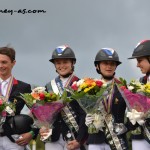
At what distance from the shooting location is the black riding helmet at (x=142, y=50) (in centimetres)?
943

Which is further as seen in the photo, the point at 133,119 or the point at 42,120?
the point at 42,120

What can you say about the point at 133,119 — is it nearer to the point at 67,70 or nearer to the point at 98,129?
the point at 98,129

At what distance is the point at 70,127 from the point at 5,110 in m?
1.33

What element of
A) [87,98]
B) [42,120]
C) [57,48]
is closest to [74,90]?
[87,98]

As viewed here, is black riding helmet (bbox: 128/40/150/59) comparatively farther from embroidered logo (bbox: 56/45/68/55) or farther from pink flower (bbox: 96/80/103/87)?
embroidered logo (bbox: 56/45/68/55)

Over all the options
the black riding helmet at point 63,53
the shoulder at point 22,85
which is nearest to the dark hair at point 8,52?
the shoulder at point 22,85

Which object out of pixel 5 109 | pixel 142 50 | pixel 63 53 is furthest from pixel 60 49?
pixel 142 50

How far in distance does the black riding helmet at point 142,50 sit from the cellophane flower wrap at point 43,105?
1635 mm

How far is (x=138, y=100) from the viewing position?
870 cm

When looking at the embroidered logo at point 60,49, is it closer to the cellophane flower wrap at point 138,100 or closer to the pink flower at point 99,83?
the pink flower at point 99,83

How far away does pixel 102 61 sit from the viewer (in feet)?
32.9

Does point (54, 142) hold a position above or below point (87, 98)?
below

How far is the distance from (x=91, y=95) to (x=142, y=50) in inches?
53.4

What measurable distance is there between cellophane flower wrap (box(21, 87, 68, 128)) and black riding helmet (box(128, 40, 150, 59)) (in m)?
1.63
